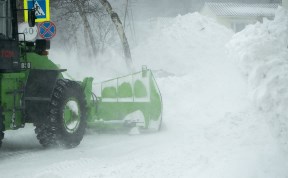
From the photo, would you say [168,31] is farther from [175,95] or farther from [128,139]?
[128,139]

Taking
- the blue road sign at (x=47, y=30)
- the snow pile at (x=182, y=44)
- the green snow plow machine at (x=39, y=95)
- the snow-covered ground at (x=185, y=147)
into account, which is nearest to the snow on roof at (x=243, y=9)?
the snow pile at (x=182, y=44)

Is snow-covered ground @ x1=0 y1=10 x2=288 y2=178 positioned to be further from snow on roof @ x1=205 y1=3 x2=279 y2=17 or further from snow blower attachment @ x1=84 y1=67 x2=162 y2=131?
snow on roof @ x1=205 y1=3 x2=279 y2=17

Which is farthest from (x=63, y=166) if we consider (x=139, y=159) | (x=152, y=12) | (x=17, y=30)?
(x=152, y=12)

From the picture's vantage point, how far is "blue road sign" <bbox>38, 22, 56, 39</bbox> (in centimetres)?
1345

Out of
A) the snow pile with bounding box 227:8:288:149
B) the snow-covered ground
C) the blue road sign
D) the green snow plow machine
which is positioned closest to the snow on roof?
the snow-covered ground

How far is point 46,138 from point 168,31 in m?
21.6

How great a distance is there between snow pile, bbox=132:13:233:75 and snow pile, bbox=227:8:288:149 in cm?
1647

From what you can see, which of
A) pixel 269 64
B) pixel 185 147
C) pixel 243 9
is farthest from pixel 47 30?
pixel 243 9

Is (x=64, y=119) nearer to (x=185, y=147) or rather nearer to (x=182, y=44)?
(x=185, y=147)

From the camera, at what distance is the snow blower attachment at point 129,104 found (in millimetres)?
9461

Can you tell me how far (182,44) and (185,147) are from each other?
19892mm

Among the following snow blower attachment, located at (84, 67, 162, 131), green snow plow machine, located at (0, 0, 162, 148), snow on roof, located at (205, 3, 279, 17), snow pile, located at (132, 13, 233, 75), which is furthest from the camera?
snow on roof, located at (205, 3, 279, 17)

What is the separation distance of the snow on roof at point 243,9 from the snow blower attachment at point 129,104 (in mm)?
33639

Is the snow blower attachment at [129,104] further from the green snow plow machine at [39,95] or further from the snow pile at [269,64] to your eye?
the snow pile at [269,64]
